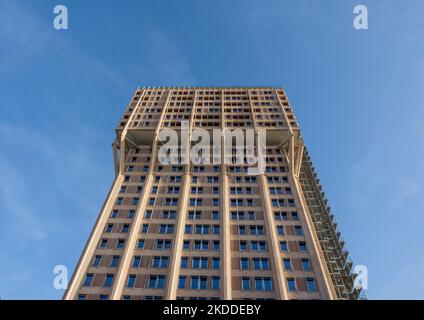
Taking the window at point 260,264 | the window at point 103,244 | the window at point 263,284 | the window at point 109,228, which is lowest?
the window at point 263,284

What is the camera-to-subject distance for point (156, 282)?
29.6 m

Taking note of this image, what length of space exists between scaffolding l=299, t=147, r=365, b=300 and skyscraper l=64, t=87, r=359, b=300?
171 mm

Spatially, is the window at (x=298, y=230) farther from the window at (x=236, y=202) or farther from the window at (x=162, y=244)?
the window at (x=162, y=244)

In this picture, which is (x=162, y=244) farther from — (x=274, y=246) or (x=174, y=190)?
(x=274, y=246)

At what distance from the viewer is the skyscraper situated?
1159 inches

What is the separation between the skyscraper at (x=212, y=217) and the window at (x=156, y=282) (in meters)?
0.10

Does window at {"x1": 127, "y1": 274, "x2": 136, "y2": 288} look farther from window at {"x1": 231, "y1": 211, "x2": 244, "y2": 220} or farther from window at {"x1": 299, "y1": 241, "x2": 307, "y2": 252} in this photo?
window at {"x1": 299, "y1": 241, "x2": 307, "y2": 252}

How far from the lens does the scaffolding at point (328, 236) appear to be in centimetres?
3778

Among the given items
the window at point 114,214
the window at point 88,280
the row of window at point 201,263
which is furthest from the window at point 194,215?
the window at point 88,280

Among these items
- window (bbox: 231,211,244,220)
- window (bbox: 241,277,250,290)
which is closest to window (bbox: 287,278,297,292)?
window (bbox: 241,277,250,290)

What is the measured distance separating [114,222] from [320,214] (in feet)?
→ 104

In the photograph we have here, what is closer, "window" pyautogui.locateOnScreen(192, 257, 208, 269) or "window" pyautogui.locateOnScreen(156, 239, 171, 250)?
"window" pyautogui.locateOnScreen(192, 257, 208, 269)
